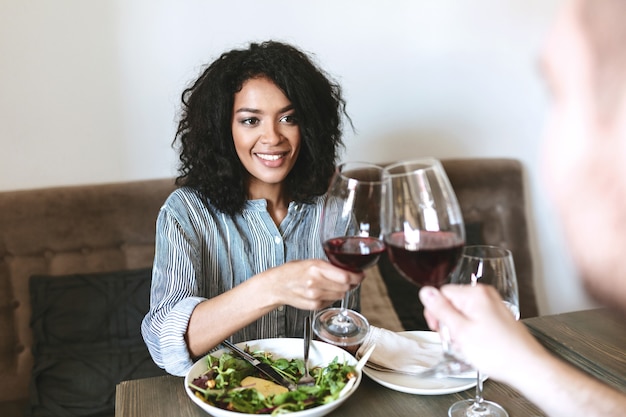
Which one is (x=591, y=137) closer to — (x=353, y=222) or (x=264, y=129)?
(x=353, y=222)

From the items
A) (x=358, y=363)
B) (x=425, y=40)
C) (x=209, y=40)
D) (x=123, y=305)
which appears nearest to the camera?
(x=358, y=363)

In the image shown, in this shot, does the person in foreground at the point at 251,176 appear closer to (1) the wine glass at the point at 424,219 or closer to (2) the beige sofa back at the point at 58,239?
(2) the beige sofa back at the point at 58,239

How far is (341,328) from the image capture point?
1269 mm

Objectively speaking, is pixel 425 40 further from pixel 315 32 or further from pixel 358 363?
pixel 358 363

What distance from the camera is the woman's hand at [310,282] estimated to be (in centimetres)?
113

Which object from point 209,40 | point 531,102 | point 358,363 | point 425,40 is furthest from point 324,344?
point 531,102

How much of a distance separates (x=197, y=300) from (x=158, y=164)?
0.94 m

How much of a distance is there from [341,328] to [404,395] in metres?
0.19

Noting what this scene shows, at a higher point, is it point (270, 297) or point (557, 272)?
point (270, 297)

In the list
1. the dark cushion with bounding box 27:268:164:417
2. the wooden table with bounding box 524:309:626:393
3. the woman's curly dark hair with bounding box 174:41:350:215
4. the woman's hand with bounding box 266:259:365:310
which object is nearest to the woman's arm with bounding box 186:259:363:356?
the woman's hand with bounding box 266:259:365:310

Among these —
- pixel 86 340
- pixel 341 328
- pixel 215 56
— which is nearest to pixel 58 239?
pixel 86 340

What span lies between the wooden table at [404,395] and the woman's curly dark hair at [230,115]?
59 cm

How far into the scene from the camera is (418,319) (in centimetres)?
226

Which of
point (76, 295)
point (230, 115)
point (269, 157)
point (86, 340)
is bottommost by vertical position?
point (86, 340)
